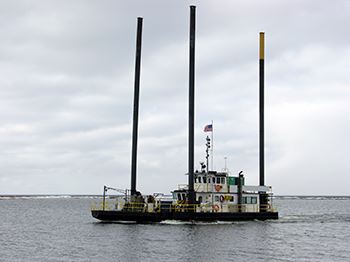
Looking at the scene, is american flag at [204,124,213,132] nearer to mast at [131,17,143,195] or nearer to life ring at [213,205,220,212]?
life ring at [213,205,220,212]

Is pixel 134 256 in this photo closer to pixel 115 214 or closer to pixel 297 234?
pixel 115 214

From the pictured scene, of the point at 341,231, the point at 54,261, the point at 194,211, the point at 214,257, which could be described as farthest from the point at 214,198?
the point at 54,261

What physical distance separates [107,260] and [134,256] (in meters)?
2.75

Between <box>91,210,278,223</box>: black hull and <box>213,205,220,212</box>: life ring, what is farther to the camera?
<box>213,205,220,212</box>: life ring

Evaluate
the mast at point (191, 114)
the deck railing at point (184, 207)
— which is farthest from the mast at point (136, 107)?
the mast at point (191, 114)

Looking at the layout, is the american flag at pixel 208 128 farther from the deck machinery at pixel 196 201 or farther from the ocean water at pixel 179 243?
the ocean water at pixel 179 243

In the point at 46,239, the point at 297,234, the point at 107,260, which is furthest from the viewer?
the point at 297,234

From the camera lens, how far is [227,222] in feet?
219

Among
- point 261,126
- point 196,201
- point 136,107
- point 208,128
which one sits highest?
point 136,107

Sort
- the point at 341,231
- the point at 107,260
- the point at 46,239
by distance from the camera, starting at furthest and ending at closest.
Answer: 1. the point at 341,231
2. the point at 46,239
3. the point at 107,260

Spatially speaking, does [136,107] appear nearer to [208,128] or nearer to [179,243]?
[208,128]

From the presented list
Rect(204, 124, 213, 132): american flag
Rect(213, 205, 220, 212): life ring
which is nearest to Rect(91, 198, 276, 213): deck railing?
Rect(213, 205, 220, 212): life ring

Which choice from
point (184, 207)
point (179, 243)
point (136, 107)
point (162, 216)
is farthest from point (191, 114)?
point (179, 243)

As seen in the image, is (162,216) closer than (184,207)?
Yes
